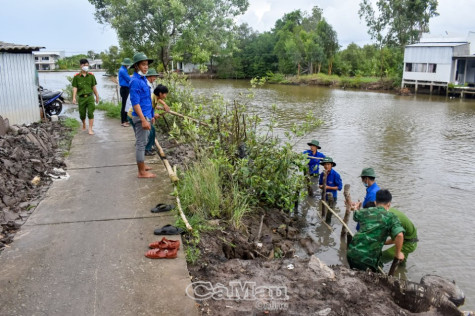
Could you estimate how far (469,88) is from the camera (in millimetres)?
33875

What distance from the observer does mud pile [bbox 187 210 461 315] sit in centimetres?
360

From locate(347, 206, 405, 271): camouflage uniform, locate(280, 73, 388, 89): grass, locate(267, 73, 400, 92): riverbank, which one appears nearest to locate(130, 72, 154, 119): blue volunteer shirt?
locate(347, 206, 405, 271): camouflage uniform

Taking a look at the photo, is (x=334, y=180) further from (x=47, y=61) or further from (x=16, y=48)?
(x=47, y=61)

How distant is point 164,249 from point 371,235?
2.39m

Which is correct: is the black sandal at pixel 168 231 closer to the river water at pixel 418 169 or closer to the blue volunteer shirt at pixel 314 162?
the river water at pixel 418 169

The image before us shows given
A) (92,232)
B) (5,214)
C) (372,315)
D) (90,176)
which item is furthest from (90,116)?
(372,315)

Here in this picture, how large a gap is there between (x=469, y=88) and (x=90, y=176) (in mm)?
35309

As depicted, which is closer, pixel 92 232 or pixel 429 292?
pixel 429 292

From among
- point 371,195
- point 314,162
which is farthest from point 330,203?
point 371,195

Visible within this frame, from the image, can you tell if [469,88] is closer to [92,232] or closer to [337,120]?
[337,120]

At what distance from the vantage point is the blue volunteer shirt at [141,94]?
6.12 meters

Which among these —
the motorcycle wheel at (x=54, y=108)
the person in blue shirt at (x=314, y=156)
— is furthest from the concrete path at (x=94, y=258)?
the motorcycle wheel at (x=54, y=108)

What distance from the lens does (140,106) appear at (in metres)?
6.30

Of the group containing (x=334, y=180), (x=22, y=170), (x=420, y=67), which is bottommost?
(x=334, y=180)
